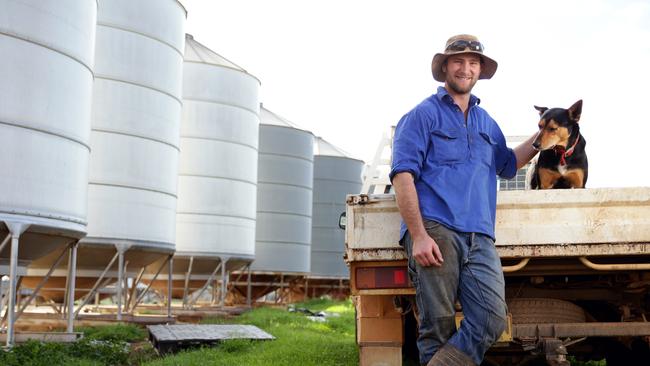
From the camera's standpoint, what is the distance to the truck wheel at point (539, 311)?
482 centimetres

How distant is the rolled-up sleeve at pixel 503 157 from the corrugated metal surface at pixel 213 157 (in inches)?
568

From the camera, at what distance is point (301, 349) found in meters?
8.18

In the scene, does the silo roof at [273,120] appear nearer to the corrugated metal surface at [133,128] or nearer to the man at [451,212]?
the corrugated metal surface at [133,128]

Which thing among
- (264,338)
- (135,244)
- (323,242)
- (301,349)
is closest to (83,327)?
(135,244)

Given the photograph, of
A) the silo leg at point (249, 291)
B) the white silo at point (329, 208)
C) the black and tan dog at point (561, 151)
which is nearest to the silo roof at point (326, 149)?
the white silo at point (329, 208)

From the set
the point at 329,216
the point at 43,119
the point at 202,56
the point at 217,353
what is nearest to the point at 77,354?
the point at 217,353

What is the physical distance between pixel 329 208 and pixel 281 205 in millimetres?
5321

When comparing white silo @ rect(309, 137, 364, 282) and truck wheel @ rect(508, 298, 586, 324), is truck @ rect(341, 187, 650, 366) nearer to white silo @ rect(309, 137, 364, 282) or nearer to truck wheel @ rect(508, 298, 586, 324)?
truck wheel @ rect(508, 298, 586, 324)

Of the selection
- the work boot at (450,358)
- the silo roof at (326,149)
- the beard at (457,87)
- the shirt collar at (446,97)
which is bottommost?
the work boot at (450,358)

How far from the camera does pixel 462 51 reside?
12.8 feet

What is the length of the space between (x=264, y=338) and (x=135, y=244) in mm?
4988

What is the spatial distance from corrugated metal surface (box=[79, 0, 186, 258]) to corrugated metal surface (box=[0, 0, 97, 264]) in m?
2.84

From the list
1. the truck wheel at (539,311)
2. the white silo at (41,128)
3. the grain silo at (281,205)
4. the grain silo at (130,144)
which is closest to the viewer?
the truck wheel at (539,311)

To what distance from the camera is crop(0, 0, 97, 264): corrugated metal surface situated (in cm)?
869
